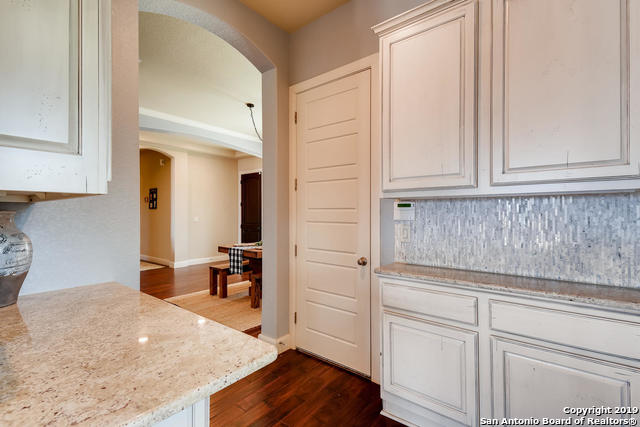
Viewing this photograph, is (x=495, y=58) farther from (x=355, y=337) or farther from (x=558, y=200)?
(x=355, y=337)

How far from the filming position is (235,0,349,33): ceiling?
2.29 m

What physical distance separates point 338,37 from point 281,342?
262 cm

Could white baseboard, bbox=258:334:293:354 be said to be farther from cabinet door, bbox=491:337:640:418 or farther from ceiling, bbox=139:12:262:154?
ceiling, bbox=139:12:262:154

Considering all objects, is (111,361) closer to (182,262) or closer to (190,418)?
(190,418)

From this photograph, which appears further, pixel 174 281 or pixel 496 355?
pixel 174 281

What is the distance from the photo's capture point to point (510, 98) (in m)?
1.43

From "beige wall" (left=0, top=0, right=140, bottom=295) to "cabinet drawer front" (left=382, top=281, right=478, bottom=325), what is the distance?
1393mm

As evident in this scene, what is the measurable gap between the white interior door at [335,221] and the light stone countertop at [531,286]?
0.54 m

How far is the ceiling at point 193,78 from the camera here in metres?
2.69

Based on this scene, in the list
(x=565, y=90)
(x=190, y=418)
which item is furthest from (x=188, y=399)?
(x=565, y=90)

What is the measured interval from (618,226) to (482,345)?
2.85ft

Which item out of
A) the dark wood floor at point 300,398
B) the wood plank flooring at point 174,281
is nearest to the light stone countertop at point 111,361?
the dark wood floor at point 300,398

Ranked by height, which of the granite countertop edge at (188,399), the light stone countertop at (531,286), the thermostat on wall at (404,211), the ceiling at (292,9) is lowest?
the granite countertop edge at (188,399)

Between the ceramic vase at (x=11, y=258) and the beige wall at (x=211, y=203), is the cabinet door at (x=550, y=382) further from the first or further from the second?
the beige wall at (x=211, y=203)
